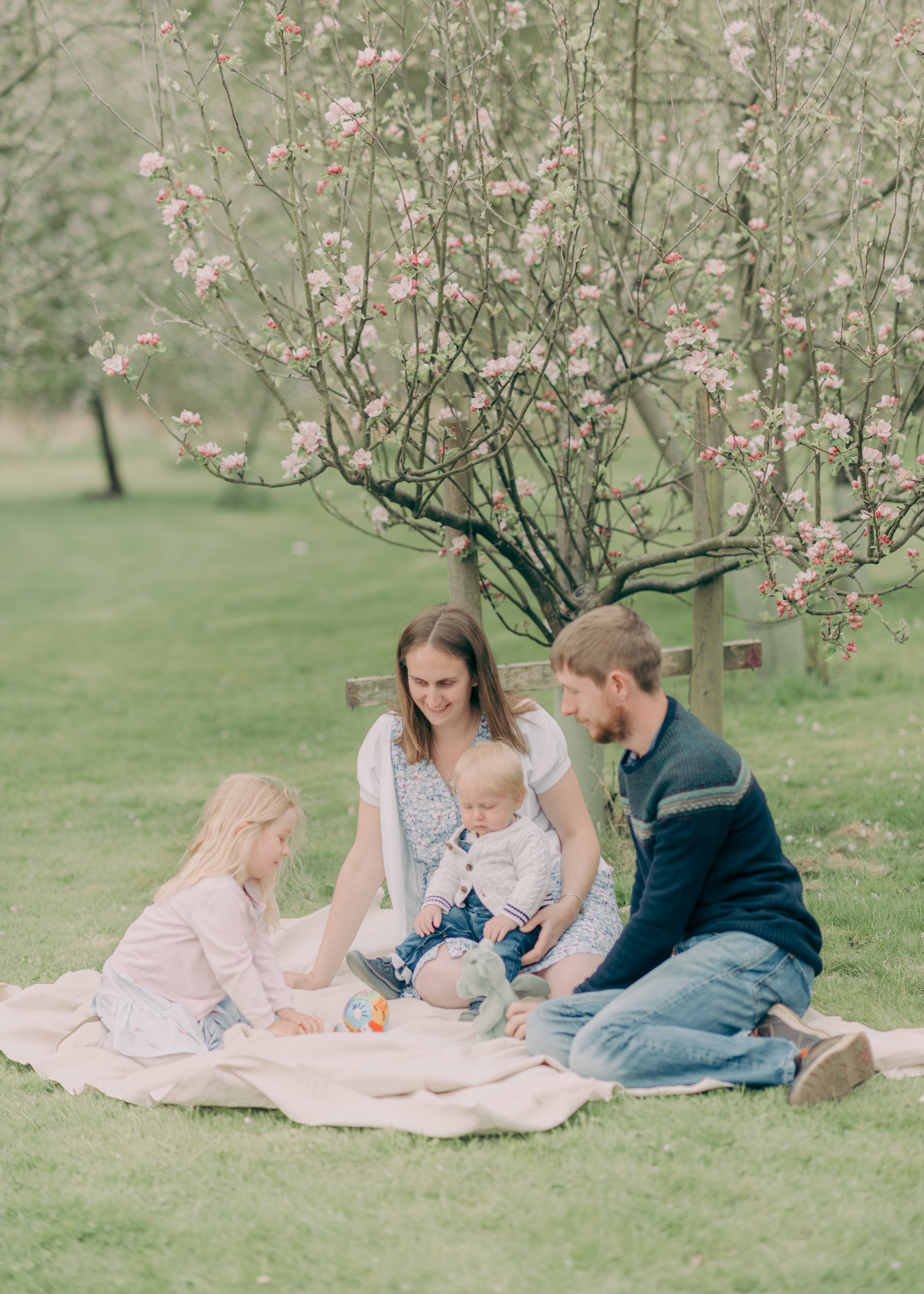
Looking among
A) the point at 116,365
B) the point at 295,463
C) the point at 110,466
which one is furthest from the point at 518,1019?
the point at 110,466

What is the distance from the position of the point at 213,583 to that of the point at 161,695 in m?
7.22

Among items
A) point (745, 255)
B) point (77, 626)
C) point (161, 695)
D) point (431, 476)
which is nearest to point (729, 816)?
point (431, 476)

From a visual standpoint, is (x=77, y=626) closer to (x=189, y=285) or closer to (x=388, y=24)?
(x=189, y=285)

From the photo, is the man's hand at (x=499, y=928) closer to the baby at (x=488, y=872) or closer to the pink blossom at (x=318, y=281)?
the baby at (x=488, y=872)

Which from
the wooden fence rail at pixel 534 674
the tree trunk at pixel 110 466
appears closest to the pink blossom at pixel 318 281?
the wooden fence rail at pixel 534 674

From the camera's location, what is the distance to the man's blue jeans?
314 cm

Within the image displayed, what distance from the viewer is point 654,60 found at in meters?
6.27

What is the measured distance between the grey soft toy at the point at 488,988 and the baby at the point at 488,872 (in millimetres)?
139

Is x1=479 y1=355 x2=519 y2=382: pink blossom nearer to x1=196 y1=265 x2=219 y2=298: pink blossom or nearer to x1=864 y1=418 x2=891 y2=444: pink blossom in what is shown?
x1=196 y1=265 x2=219 y2=298: pink blossom

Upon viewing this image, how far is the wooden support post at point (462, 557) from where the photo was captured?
15.4 feet

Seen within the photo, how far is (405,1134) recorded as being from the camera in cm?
300

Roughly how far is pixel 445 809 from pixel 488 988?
69 cm

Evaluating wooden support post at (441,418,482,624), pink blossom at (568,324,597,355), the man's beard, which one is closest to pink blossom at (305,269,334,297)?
wooden support post at (441,418,482,624)

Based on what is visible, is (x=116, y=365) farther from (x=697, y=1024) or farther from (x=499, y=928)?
(x=697, y=1024)
